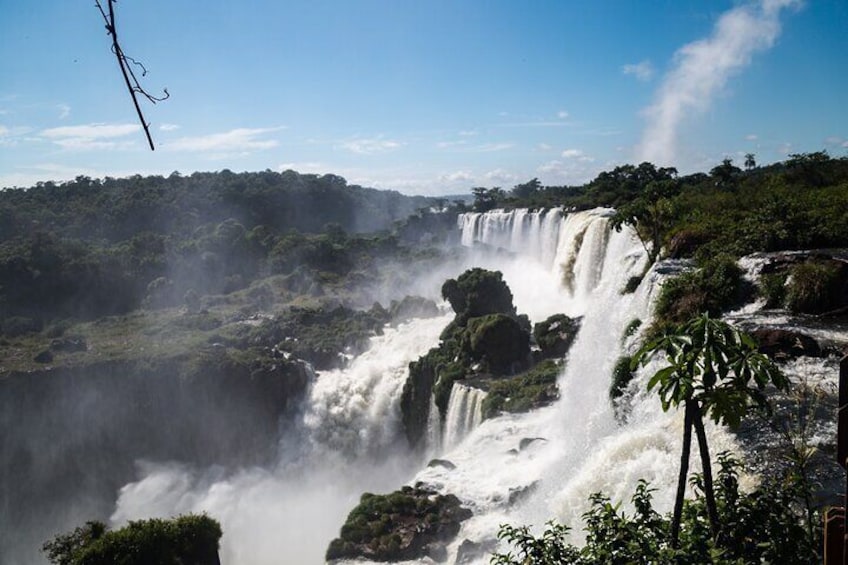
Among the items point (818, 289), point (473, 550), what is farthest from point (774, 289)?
point (473, 550)

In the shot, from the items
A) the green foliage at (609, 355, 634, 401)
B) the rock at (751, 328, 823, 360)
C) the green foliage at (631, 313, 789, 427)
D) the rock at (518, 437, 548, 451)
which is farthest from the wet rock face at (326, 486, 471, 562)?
the green foliage at (631, 313, 789, 427)

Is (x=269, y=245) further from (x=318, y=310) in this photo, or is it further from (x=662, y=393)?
(x=662, y=393)

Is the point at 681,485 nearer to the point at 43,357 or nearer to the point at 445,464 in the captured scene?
the point at 445,464

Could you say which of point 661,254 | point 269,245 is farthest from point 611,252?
point 269,245

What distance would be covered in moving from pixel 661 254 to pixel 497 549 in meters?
12.5

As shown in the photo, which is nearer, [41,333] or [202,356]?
[202,356]

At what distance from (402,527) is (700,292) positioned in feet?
35.0

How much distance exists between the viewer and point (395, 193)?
448 feet

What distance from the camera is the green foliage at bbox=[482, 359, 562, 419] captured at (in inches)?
891

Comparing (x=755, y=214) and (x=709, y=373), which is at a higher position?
(x=755, y=214)

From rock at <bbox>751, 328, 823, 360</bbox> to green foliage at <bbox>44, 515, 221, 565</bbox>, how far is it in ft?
57.8

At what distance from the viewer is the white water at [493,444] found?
11.9m

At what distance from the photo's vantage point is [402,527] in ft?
53.9

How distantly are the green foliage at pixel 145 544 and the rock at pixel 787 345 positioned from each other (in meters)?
17.6
